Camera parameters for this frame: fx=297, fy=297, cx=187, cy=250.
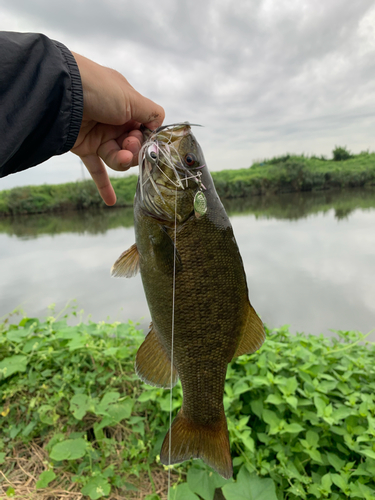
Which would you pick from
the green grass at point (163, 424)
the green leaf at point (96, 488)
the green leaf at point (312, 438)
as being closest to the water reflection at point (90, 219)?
the green grass at point (163, 424)

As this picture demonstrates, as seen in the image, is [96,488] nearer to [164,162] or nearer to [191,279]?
[191,279]

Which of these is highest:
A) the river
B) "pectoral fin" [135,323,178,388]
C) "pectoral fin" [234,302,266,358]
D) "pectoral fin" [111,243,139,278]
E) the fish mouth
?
the fish mouth

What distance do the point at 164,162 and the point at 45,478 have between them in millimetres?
2528

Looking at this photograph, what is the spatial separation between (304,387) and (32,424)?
241cm

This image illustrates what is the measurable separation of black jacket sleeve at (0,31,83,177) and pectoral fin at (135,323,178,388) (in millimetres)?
1024

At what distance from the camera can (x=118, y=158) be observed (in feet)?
4.99

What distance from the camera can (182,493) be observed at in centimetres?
205

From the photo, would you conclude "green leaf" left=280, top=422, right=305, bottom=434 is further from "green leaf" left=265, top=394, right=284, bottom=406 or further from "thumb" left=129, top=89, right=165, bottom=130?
"thumb" left=129, top=89, right=165, bottom=130

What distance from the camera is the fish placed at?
4.21 ft

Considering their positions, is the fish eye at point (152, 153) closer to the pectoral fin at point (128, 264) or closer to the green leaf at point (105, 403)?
the pectoral fin at point (128, 264)

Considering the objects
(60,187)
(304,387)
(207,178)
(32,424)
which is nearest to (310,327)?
(304,387)

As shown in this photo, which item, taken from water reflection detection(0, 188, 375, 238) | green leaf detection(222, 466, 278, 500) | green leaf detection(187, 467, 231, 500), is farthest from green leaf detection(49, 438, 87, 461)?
water reflection detection(0, 188, 375, 238)

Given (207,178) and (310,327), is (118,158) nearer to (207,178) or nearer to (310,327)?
(207,178)

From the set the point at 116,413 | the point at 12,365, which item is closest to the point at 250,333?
the point at 116,413
